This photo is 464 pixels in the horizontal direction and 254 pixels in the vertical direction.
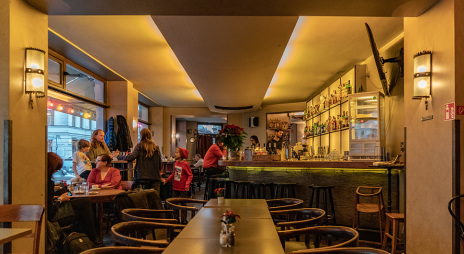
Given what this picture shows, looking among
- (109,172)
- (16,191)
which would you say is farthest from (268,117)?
(16,191)

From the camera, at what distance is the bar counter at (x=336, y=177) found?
537 centimetres

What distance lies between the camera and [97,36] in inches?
236

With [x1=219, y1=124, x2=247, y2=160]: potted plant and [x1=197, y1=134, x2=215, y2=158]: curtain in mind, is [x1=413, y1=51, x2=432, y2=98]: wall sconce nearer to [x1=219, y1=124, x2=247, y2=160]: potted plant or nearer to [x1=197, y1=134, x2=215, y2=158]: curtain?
[x1=219, y1=124, x2=247, y2=160]: potted plant

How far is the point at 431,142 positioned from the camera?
11.2ft

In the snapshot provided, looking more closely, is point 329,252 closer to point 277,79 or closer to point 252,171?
point 252,171

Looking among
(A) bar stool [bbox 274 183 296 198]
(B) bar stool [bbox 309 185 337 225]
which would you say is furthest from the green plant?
(B) bar stool [bbox 309 185 337 225]

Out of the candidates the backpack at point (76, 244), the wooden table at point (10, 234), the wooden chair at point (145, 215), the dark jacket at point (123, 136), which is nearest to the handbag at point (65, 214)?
the backpack at point (76, 244)

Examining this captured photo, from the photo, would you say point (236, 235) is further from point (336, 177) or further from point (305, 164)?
point (336, 177)

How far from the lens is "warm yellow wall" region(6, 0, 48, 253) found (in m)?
3.18

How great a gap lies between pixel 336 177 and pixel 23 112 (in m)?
4.41

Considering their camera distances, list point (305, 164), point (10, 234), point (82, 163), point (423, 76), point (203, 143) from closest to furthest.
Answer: point (10, 234) < point (423, 76) < point (305, 164) < point (82, 163) < point (203, 143)

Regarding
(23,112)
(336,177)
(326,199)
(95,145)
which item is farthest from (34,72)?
(336,177)

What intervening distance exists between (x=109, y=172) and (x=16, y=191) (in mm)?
2229

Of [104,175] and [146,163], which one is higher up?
[146,163]
